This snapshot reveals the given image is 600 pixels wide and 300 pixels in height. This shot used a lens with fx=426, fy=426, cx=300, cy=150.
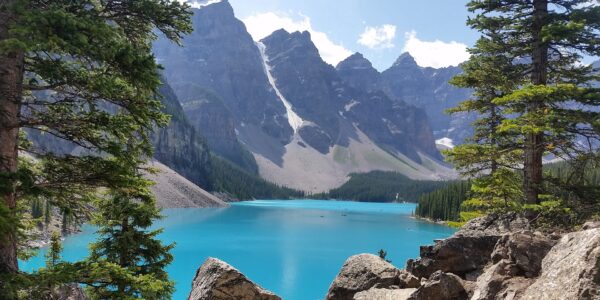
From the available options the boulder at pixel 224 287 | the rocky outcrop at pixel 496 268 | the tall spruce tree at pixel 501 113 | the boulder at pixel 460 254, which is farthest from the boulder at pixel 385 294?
the tall spruce tree at pixel 501 113

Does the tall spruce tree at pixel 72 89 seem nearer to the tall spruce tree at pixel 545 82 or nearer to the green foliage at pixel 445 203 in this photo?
the tall spruce tree at pixel 545 82

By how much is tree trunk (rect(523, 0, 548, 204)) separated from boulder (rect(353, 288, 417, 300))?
6.59 m

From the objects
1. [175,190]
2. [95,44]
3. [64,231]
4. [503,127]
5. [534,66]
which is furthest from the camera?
[175,190]

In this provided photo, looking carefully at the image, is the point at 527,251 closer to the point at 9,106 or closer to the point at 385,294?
the point at 385,294

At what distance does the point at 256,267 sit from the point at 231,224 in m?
56.5

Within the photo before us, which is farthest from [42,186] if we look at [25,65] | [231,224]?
[231,224]

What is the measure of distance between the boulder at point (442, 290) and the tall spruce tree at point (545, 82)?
5.46 m

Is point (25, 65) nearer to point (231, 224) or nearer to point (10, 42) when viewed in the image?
point (10, 42)

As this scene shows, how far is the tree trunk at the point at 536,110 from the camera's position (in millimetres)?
15531

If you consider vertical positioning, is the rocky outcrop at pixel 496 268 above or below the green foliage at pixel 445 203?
above

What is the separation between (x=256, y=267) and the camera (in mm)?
56375

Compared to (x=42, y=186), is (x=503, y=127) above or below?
above

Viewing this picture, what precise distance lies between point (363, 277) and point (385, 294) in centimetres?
201

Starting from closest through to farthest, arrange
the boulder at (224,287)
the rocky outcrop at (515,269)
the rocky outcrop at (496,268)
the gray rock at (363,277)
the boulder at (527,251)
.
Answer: the rocky outcrop at (496,268) → the rocky outcrop at (515,269) → the boulder at (527,251) → the gray rock at (363,277) → the boulder at (224,287)
